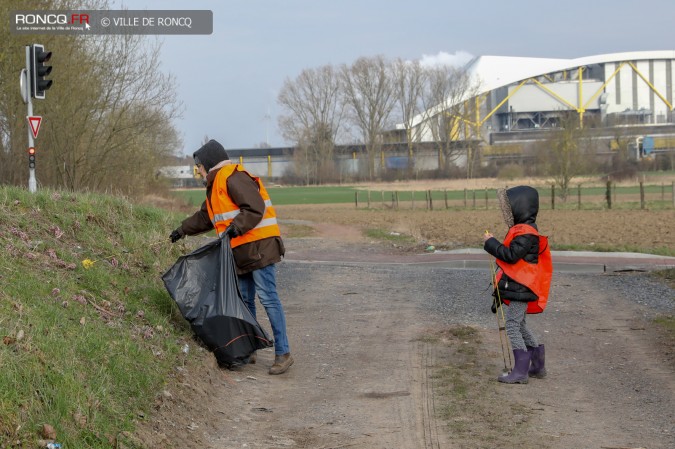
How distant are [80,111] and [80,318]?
20.4m

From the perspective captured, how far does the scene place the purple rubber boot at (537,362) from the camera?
23.9ft

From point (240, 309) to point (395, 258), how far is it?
12600 mm

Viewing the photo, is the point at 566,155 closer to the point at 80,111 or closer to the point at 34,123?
the point at 80,111

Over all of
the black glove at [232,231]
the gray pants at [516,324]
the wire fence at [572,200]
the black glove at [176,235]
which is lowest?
the wire fence at [572,200]

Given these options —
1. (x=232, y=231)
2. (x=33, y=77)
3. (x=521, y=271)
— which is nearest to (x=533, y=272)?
(x=521, y=271)

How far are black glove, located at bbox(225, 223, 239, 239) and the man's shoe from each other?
119 centimetres

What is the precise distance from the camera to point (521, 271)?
717cm

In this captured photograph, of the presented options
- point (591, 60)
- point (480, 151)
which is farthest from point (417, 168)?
point (591, 60)

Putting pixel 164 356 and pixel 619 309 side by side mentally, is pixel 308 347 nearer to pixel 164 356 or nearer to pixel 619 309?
pixel 164 356

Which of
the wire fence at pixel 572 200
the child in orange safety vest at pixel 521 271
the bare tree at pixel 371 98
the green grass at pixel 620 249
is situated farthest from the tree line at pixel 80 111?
the bare tree at pixel 371 98

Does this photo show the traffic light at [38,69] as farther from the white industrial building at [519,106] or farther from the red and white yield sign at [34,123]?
the white industrial building at [519,106]

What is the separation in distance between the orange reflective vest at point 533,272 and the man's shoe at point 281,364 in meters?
2.02

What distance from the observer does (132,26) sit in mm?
25562

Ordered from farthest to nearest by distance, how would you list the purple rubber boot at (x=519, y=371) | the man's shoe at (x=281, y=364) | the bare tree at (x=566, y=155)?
1. the bare tree at (x=566, y=155)
2. the man's shoe at (x=281, y=364)
3. the purple rubber boot at (x=519, y=371)
